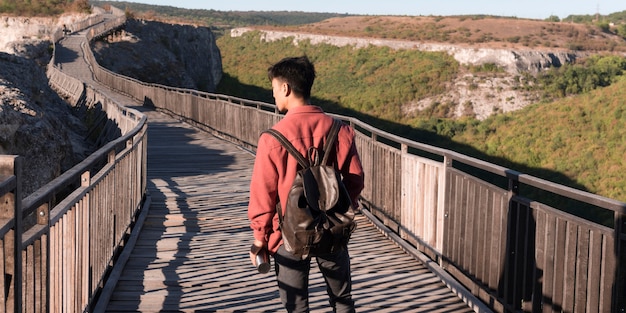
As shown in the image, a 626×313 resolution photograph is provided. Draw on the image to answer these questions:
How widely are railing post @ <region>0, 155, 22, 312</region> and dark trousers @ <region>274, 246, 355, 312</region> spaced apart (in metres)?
1.27

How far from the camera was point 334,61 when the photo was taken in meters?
119

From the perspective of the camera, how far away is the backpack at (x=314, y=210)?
402 cm

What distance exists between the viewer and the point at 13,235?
3.73 metres

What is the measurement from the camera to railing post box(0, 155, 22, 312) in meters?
3.60

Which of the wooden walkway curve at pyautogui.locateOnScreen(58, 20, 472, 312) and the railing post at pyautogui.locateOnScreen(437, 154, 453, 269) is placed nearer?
the wooden walkway curve at pyautogui.locateOnScreen(58, 20, 472, 312)

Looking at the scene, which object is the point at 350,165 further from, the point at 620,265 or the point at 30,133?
the point at 30,133

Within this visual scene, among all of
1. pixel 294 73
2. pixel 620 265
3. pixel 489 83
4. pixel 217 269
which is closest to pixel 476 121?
pixel 489 83

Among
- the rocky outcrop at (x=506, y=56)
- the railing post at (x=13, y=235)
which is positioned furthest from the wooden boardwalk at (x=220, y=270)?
the rocky outcrop at (x=506, y=56)

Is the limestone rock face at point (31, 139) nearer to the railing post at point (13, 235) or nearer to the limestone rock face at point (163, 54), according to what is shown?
the railing post at point (13, 235)

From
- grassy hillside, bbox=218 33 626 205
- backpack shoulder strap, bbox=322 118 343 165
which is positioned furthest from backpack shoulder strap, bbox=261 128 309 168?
grassy hillside, bbox=218 33 626 205

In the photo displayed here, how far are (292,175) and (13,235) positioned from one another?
1.34m

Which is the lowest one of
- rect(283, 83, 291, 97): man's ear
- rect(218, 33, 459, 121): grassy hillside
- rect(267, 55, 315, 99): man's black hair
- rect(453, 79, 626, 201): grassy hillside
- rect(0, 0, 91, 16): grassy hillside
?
rect(453, 79, 626, 201): grassy hillside

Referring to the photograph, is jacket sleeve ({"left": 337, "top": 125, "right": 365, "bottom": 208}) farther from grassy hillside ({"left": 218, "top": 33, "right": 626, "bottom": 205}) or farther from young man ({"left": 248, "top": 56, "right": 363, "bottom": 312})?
grassy hillside ({"left": 218, "top": 33, "right": 626, "bottom": 205})

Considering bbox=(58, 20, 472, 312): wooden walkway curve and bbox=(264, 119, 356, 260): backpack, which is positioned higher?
bbox=(264, 119, 356, 260): backpack
